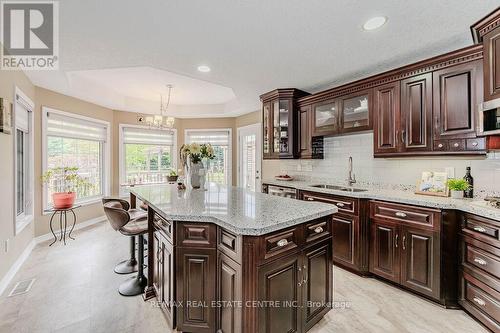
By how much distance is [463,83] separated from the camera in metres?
2.29

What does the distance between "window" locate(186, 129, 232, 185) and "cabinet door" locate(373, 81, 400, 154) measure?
12.9 feet

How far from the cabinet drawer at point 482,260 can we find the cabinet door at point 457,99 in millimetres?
1049

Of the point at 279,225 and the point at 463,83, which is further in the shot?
the point at 463,83

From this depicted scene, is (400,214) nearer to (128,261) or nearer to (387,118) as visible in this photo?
(387,118)

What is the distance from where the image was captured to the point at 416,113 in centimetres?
261

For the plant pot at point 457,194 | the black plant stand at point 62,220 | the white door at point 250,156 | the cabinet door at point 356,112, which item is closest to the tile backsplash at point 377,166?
the plant pot at point 457,194

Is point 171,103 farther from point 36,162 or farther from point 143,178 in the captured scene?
point 36,162

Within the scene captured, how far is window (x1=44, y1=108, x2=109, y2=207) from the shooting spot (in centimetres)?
413

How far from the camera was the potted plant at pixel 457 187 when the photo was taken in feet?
7.66

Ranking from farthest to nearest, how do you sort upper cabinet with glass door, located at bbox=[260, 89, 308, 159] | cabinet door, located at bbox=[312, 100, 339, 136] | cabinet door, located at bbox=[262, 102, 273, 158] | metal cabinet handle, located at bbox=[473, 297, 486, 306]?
cabinet door, located at bbox=[262, 102, 273, 158] → upper cabinet with glass door, located at bbox=[260, 89, 308, 159] → cabinet door, located at bbox=[312, 100, 339, 136] → metal cabinet handle, located at bbox=[473, 297, 486, 306]

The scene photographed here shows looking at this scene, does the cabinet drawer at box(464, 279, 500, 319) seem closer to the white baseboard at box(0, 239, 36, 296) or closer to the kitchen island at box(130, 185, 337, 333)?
the kitchen island at box(130, 185, 337, 333)

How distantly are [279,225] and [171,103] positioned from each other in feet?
17.0

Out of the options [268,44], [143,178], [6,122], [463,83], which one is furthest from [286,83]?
[143,178]

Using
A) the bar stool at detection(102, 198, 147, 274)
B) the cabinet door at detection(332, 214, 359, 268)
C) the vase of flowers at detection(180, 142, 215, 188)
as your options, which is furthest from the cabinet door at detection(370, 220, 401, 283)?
the bar stool at detection(102, 198, 147, 274)
